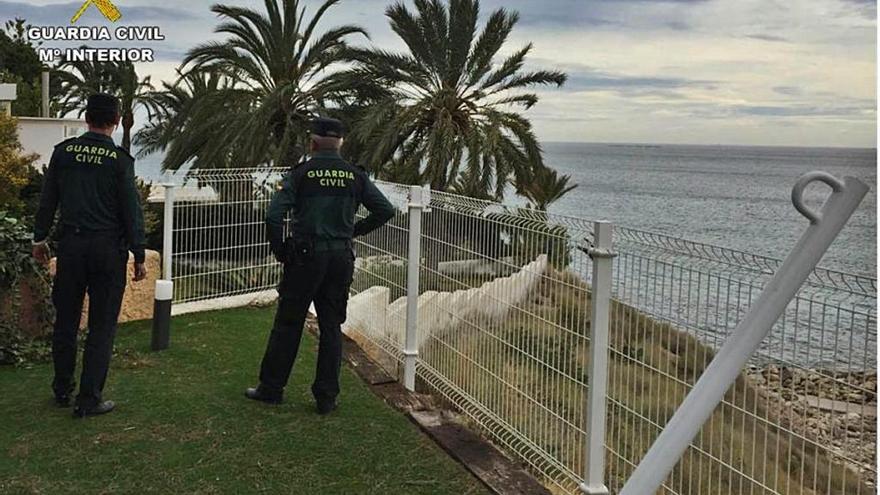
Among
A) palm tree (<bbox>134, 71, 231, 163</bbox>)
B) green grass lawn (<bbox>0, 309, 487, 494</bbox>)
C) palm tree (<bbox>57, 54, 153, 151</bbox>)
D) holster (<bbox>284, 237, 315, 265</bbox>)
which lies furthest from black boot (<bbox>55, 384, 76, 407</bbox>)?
palm tree (<bbox>57, 54, 153, 151</bbox>)

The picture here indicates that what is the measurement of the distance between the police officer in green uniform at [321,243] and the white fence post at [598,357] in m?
1.80

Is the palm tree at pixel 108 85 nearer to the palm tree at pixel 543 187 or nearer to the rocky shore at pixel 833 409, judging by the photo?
the palm tree at pixel 543 187

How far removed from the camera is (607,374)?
3926 mm

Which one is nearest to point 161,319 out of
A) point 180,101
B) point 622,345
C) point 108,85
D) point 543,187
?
point 622,345

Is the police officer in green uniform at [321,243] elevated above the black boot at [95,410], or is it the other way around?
the police officer in green uniform at [321,243]

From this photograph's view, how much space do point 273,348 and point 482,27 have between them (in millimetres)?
13129

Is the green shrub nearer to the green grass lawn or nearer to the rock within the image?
the green grass lawn

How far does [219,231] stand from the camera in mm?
8234

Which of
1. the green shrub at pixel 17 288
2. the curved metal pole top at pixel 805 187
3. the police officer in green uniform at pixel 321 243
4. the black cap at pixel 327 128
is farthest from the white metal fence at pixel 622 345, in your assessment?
the green shrub at pixel 17 288

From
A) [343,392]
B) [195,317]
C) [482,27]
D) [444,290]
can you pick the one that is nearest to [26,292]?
[195,317]

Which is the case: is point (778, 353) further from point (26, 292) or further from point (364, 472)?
point (26, 292)

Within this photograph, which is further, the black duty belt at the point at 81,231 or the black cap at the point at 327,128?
the black cap at the point at 327,128

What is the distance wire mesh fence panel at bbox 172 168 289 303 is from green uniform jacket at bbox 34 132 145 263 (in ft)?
9.61

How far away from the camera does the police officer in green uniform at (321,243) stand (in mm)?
5062
